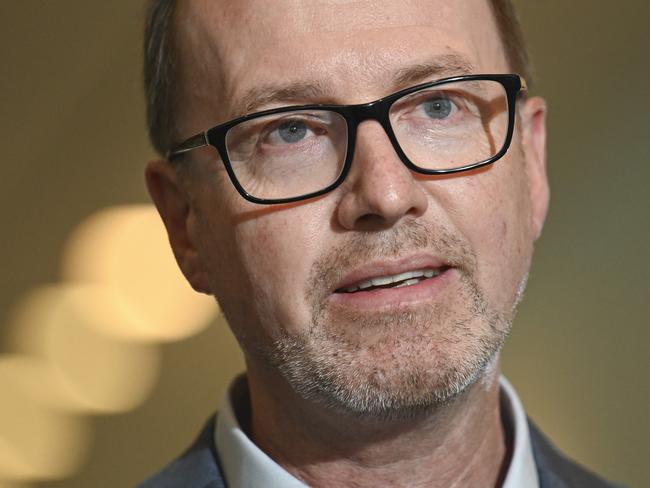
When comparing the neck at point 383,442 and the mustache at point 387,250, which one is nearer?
the mustache at point 387,250

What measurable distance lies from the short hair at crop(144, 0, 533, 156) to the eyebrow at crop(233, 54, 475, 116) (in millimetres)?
205

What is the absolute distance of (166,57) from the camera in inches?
64.5

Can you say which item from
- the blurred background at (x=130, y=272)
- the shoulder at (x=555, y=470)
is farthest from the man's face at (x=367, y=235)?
the blurred background at (x=130, y=272)

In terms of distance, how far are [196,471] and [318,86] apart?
65 centimetres

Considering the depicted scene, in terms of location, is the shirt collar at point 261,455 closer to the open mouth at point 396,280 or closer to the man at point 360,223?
Answer: the man at point 360,223

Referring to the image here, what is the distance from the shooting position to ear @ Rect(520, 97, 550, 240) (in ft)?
5.39

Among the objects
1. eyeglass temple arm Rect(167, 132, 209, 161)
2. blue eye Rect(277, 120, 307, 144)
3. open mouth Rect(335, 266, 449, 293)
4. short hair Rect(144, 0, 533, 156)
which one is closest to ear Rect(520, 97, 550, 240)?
short hair Rect(144, 0, 533, 156)

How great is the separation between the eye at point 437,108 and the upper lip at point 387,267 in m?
0.22

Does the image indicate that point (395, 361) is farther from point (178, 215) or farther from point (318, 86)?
point (178, 215)

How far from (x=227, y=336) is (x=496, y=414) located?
1.07 meters

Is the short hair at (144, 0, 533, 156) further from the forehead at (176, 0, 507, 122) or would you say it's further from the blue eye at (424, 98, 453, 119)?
the blue eye at (424, 98, 453, 119)

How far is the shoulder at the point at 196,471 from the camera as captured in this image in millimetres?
1575

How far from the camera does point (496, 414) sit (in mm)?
1610

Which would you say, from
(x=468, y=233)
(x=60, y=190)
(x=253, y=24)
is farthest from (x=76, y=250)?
(x=468, y=233)
